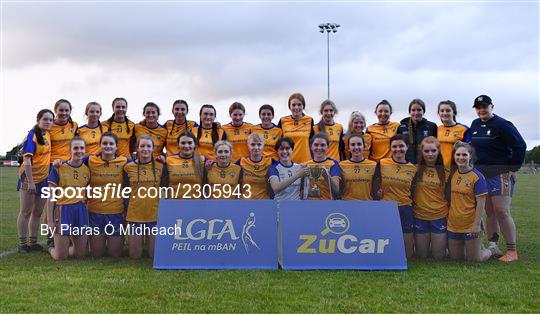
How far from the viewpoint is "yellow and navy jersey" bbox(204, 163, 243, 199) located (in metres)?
6.55

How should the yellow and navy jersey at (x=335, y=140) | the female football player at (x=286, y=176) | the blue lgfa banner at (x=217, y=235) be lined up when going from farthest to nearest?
1. the yellow and navy jersey at (x=335, y=140)
2. the female football player at (x=286, y=176)
3. the blue lgfa banner at (x=217, y=235)

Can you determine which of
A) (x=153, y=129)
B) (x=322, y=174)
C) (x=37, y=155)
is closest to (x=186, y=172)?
(x=153, y=129)

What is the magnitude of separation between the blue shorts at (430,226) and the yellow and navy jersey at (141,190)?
3.22 meters

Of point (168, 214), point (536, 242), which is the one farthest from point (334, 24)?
point (168, 214)

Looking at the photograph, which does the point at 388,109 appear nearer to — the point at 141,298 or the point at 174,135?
the point at 174,135

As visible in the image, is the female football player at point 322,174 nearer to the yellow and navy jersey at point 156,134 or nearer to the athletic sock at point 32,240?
the yellow and navy jersey at point 156,134

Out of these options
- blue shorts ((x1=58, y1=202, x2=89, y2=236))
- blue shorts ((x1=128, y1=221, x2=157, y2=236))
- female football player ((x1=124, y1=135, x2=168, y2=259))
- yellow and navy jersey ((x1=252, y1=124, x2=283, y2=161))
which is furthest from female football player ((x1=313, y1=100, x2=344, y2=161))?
blue shorts ((x1=58, y1=202, x2=89, y2=236))

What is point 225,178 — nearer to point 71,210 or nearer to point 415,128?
point 71,210

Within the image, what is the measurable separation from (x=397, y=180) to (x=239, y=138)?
2.15 metres

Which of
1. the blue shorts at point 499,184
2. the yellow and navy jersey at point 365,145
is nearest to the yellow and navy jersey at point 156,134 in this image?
the yellow and navy jersey at point 365,145

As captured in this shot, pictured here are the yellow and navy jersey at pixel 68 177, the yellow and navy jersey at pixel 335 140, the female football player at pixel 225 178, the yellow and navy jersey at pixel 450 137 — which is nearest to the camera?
the yellow and navy jersey at pixel 68 177

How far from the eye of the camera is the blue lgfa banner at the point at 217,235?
5.81 m

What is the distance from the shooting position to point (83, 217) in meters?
6.47

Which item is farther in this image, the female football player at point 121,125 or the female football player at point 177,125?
the female football player at point 177,125
